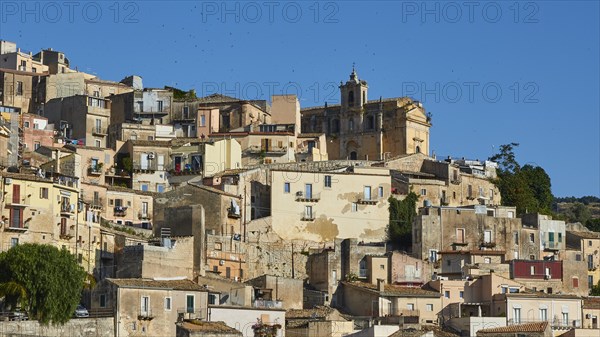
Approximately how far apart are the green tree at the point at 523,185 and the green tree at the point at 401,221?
1113 centimetres

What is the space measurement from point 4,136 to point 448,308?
25579 mm

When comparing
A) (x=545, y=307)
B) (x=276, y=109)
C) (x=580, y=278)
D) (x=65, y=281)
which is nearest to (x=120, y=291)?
(x=65, y=281)

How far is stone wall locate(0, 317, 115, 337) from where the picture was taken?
57.3m

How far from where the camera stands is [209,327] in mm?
58375

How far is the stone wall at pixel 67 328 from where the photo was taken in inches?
2256

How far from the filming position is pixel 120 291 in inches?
2404

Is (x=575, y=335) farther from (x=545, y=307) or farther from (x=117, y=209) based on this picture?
(x=117, y=209)

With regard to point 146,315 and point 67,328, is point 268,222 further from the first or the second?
point 67,328

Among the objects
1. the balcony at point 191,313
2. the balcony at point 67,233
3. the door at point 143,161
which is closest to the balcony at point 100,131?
the door at point 143,161

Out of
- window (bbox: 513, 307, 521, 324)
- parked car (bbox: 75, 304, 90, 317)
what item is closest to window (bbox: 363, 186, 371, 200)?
window (bbox: 513, 307, 521, 324)

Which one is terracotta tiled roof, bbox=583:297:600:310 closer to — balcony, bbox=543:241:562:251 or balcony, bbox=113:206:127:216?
balcony, bbox=543:241:562:251

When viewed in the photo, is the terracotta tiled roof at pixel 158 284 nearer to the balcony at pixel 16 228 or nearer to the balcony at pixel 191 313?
the balcony at pixel 191 313

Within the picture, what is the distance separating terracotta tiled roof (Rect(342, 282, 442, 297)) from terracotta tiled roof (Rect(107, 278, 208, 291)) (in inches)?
433

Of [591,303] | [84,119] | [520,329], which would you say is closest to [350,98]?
[84,119]
